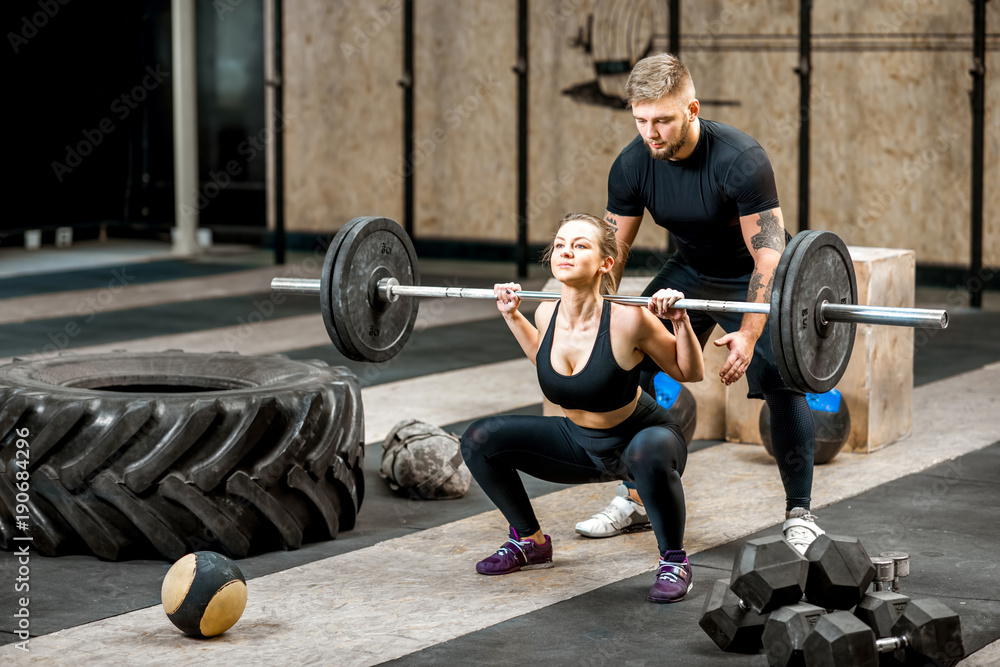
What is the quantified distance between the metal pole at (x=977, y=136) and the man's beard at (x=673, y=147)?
4.73 meters

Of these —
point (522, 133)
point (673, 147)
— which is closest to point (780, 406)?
point (673, 147)

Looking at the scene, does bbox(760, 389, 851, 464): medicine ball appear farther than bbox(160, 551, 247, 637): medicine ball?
Yes

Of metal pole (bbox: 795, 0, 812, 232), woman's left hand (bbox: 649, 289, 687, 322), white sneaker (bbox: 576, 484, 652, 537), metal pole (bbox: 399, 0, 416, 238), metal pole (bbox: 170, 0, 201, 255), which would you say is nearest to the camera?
woman's left hand (bbox: 649, 289, 687, 322)

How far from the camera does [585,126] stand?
8.90 m

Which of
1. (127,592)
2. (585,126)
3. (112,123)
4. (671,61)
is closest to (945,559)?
(671,61)

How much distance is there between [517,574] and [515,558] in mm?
36

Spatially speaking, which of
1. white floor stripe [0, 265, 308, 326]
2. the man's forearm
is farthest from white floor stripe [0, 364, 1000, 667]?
white floor stripe [0, 265, 308, 326]

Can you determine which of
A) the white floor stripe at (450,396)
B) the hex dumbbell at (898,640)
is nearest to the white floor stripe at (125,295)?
the white floor stripe at (450,396)

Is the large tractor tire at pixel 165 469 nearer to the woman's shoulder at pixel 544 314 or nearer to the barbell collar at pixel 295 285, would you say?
the barbell collar at pixel 295 285

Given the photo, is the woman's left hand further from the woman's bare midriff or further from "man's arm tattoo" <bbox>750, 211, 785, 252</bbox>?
"man's arm tattoo" <bbox>750, 211, 785, 252</bbox>

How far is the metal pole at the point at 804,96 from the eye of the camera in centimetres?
739

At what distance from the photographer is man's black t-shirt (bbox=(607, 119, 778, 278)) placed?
2.99 meters

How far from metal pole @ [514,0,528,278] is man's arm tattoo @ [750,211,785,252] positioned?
5121 mm

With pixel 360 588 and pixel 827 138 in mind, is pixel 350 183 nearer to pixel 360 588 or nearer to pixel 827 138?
pixel 827 138
